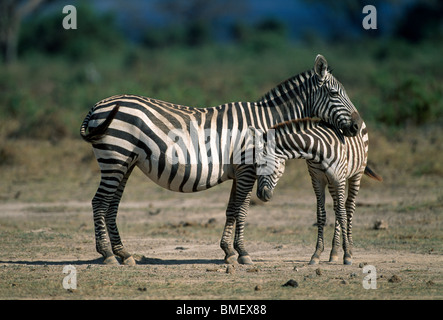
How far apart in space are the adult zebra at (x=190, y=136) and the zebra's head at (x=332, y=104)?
12 mm

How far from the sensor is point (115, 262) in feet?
27.0

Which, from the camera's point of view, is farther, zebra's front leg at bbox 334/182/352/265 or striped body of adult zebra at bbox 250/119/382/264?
zebra's front leg at bbox 334/182/352/265

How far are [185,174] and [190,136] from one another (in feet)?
1.45

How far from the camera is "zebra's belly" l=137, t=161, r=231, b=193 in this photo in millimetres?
8109

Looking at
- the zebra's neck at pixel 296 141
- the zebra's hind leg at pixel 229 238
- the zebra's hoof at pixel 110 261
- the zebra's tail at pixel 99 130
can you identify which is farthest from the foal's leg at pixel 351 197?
the zebra's tail at pixel 99 130

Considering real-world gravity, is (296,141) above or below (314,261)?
above

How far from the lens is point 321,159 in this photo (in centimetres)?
795

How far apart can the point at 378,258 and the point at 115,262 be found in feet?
10.2

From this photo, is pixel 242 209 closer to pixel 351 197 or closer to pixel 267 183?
pixel 267 183

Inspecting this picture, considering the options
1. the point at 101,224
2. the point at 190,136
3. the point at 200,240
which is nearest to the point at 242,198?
the point at 190,136

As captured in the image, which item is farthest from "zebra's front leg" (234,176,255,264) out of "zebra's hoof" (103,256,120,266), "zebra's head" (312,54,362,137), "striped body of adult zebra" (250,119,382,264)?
"zebra's hoof" (103,256,120,266)

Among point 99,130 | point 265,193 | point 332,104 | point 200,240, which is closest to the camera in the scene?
point 265,193

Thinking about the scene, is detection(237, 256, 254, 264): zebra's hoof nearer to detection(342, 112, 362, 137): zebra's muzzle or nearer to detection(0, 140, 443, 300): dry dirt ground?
detection(0, 140, 443, 300): dry dirt ground

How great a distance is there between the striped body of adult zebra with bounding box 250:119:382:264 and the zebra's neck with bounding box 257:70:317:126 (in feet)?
1.23
